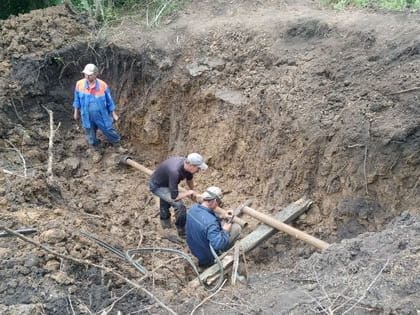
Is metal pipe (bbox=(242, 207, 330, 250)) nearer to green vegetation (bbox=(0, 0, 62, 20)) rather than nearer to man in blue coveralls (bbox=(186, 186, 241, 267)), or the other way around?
man in blue coveralls (bbox=(186, 186, 241, 267))

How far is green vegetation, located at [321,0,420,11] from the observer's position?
28.3 ft

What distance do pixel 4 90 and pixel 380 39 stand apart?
633 centimetres

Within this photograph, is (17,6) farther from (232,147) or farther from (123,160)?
(232,147)

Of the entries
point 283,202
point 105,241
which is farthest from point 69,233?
point 283,202

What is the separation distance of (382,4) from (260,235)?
15.0ft

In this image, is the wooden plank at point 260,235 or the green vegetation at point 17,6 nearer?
the wooden plank at point 260,235

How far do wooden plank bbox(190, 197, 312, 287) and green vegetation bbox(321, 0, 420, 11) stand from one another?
368 centimetres

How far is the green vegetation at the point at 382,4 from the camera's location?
28.3 ft

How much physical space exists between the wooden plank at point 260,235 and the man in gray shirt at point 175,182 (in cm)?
104

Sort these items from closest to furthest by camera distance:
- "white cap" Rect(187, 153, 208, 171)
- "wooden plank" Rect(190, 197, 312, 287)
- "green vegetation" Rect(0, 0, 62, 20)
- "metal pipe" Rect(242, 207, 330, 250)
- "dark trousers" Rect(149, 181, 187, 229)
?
1. "metal pipe" Rect(242, 207, 330, 250)
2. "wooden plank" Rect(190, 197, 312, 287)
3. "white cap" Rect(187, 153, 208, 171)
4. "dark trousers" Rect(149, 181, 187, 229)
5. "green vegetation" Rect(0, 0, 62, 20)

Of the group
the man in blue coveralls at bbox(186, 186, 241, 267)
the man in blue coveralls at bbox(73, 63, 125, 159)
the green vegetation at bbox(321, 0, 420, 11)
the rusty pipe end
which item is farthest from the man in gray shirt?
the green vegetation at bbox(321, 0, 420, 11)

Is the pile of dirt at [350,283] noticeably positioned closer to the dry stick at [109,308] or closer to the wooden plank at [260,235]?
the wooden plank at [260,235]

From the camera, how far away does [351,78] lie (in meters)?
7.30

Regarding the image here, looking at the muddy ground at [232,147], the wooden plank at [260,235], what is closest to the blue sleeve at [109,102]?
the muddy ground at [232,147]
